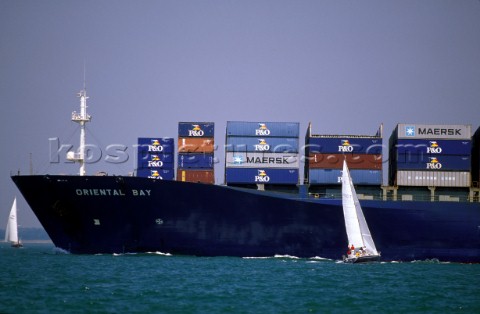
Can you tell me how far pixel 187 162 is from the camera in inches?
2039

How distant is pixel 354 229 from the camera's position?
47.7m

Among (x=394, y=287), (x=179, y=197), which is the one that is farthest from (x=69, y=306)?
(x=179, y=197)

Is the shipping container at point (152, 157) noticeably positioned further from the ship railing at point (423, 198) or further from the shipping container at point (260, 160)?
the ship railing at point (423, 198)

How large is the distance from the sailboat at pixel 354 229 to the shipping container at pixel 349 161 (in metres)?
4.32

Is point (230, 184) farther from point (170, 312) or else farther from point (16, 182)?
point (170, 312)

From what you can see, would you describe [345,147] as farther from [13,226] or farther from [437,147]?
[13,226]

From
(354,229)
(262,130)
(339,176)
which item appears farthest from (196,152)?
(354,229)

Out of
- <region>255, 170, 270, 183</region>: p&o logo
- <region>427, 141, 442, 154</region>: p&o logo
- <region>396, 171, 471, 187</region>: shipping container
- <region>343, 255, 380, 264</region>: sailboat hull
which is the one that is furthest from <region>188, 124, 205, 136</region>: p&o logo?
<region>427, 141, 442, 154</region>: p&o logo

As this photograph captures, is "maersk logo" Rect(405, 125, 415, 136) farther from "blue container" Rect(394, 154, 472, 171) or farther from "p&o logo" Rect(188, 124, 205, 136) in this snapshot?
"p&o logo" Rect(188, 124, 205, 136)

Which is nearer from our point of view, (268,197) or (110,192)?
(110,192)

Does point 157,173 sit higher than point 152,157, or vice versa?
point 152,157

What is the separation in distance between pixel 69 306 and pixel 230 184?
25537mm

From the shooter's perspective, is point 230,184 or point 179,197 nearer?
point 179,197

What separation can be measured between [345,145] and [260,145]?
21.4ft
